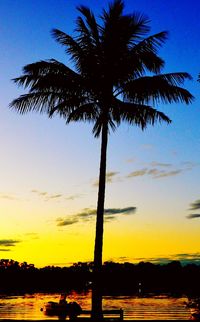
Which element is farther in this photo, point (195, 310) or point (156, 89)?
point (195, 310)

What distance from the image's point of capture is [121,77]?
19453 mm

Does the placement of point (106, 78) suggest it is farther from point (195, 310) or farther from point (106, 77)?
point (195, 310)

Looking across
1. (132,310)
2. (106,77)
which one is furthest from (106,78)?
(132,310)

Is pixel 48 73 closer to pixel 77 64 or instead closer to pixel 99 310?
pixel 77 64

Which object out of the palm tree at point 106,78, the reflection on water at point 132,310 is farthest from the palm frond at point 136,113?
the reflection on water at point 132,310

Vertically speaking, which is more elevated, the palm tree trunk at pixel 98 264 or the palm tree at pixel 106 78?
the palm tree at pixel 106 78

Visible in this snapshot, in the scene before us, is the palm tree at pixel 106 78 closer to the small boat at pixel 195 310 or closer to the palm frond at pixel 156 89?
the palm frond at pixel 156 89

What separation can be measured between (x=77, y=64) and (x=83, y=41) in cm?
101

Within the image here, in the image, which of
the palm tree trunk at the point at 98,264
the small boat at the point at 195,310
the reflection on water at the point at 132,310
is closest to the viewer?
the palm tree trunk at the point at 98,264

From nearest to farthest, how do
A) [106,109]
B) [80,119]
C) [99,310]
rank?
1. [99,310]
2. [106,109]
3. [80,119]

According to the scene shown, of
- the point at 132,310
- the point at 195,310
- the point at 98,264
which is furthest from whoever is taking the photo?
the point at 132,310

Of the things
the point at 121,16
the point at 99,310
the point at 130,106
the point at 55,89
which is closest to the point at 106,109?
the point at 130,106

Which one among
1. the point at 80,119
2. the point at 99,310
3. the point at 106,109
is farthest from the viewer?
the point at 80,119

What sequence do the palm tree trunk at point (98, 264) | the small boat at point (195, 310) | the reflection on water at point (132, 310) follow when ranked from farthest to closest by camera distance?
the reflection on water at point (132, 310) < the small boat at point (195, 310) < the palm tree trunk at point (98, 264)
